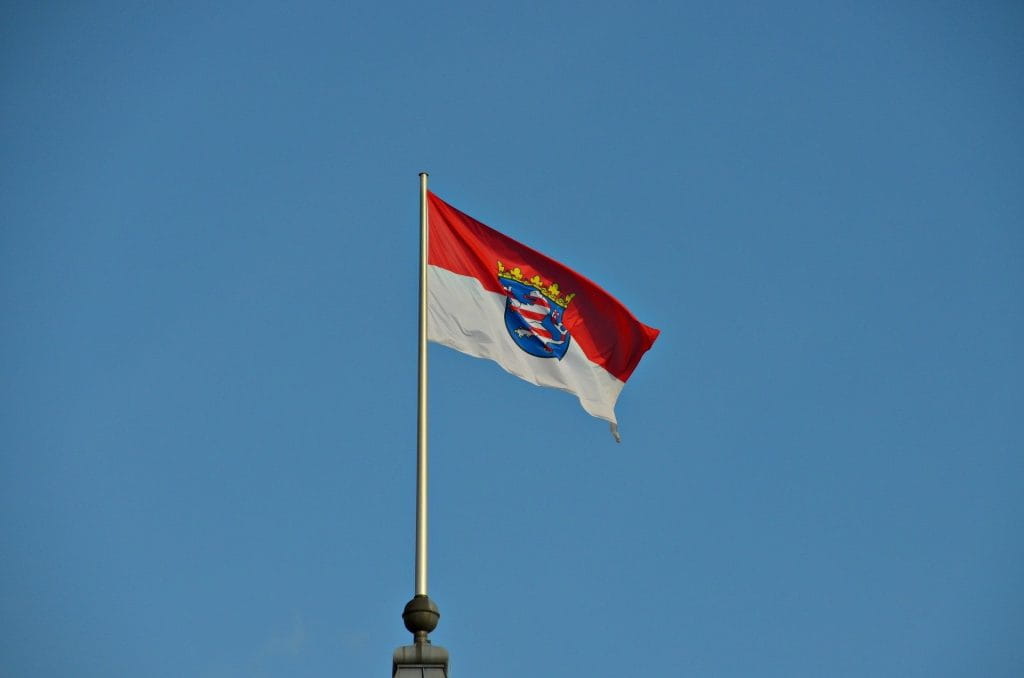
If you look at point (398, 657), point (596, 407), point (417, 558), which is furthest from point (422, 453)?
point (596, 407)

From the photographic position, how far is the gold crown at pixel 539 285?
22.9m

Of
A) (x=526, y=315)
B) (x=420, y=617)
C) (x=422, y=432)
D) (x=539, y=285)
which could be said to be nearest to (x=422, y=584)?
(x=420, y=617)

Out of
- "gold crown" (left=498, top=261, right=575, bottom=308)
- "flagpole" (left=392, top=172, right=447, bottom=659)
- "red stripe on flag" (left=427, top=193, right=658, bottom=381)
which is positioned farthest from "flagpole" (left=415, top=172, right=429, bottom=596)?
"gold crown" (left=498, top=261, right=575, bottom=308)

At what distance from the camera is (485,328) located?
2192 centimetres

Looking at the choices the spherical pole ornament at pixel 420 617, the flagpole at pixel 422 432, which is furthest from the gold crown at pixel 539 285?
the spherical pole ornament at pixel 420 617

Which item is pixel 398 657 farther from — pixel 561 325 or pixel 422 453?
pixel 561 325

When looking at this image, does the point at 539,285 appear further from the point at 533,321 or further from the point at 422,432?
the point at 422,432

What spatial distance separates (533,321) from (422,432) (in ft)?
14.6

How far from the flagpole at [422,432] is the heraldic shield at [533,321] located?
2032 mm

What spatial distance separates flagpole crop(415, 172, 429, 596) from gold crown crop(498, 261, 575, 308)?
6.38ft

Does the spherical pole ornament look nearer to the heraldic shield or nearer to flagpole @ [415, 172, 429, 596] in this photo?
flagpole @ [415, 172, 429, 596]

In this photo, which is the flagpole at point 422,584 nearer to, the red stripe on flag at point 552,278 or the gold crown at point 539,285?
the red stripe on flag at point 552,278

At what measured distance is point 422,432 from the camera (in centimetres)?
1886

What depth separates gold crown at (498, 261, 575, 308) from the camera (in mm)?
22875
